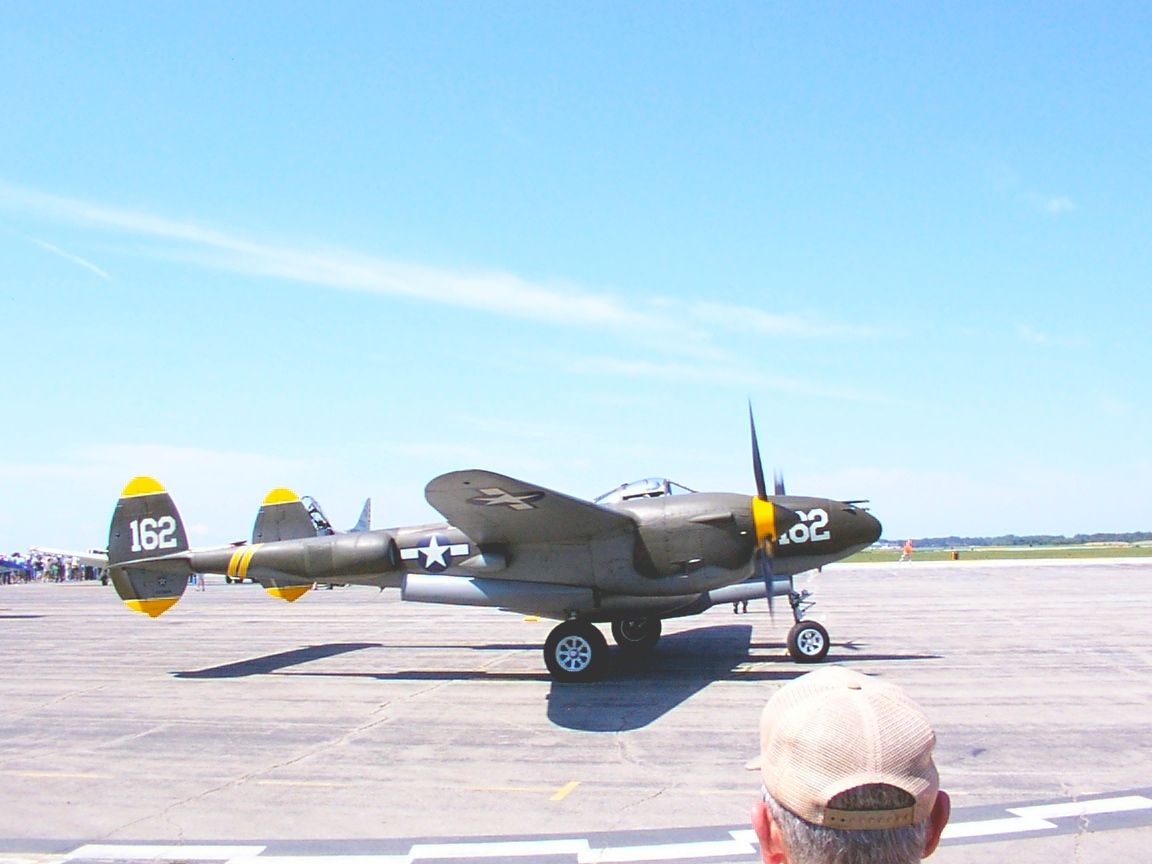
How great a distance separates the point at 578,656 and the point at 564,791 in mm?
5424

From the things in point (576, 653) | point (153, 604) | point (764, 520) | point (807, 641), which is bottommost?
point (807, 641)

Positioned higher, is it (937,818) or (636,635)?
(937,818)

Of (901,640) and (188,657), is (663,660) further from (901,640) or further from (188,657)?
(188,657)

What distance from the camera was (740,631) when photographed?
18.8m

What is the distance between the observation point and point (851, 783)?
1.83m

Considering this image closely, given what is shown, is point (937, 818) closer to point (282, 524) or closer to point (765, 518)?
point (765, 518)

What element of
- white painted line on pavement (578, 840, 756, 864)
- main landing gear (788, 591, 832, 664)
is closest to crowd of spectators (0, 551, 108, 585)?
main landing gear (788, 591, 832, 664)

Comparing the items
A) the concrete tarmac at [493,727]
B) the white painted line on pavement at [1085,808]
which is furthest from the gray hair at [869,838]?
the white painted line on pavement at [1085,808]

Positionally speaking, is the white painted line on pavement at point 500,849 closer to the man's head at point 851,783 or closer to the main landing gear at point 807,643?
the man's head at point 851,783

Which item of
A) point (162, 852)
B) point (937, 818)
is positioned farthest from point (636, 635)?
point (937, 818)

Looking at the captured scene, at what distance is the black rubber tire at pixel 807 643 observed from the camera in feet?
44.8

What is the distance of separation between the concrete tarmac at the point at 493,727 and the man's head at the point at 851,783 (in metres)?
4.74

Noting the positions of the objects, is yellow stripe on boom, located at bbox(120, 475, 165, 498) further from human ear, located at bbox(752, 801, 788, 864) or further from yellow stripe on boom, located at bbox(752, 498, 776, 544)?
human ear, located at bbox(752, 801, 788, 864)

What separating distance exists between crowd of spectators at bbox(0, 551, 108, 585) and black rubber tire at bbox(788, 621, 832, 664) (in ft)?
185
